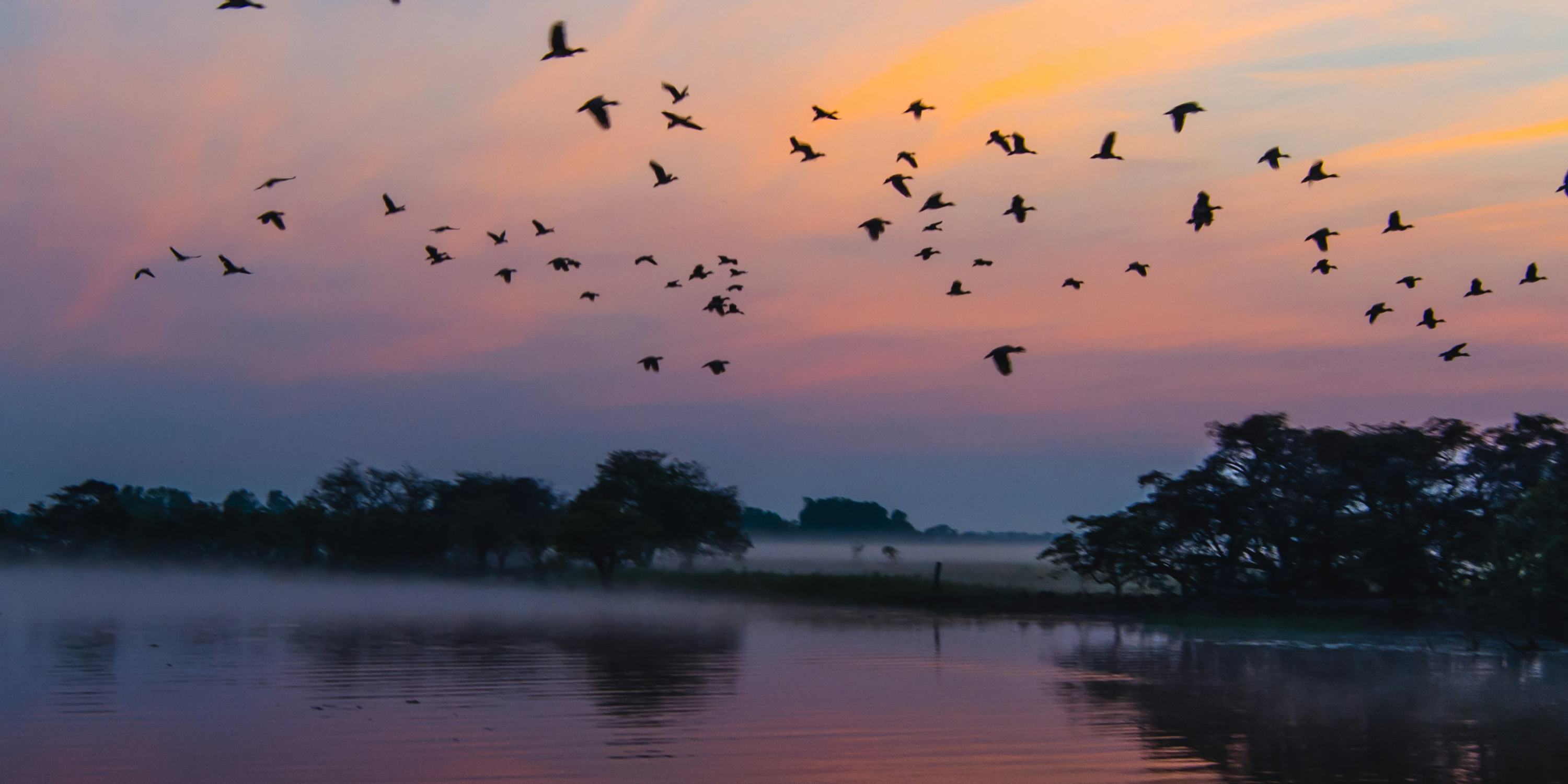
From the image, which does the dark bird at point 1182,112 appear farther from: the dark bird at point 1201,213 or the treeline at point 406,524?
the treeline at point 406,524

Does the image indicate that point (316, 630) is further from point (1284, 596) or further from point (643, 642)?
point (1284, 596)

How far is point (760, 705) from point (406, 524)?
59.9 metres

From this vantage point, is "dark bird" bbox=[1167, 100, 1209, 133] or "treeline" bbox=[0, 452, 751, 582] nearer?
"dark bird" bbox=[1167, 100, 1209, 133]

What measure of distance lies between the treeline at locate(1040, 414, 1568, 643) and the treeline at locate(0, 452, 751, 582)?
1153 inches

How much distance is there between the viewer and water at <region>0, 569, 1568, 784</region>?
2055cm

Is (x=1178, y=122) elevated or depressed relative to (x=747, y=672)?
elevated

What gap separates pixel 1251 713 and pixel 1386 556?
70.4 ft

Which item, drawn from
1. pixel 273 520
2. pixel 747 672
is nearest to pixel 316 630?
pixel 747 672

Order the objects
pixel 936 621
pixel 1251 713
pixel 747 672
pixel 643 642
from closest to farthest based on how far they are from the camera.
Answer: pixel 1251 713, pixel 747 672, pixel 643 642, pixel 936 621

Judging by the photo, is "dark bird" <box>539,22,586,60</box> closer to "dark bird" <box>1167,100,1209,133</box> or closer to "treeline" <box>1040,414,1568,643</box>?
"dark bird" <box>1167,100,1209,133</box>

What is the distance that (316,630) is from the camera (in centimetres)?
4469

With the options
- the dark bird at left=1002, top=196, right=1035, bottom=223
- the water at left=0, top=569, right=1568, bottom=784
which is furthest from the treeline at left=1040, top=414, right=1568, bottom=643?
the dark bird at left=1002, top=196, right=1035, bottom=223

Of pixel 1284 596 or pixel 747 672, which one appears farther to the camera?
pixel 1284 596

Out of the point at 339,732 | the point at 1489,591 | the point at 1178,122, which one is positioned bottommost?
the point at 339,732
